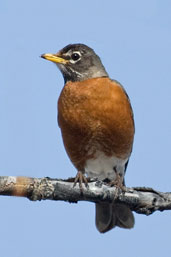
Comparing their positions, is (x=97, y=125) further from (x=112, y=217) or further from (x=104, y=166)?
(x=112, y=217)

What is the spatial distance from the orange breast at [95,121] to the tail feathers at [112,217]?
31.2 inches

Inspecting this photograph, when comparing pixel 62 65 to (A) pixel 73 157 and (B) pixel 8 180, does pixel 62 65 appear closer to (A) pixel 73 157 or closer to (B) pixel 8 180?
(A) pixel 73 157

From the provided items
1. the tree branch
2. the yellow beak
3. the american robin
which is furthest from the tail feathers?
the yellow beak

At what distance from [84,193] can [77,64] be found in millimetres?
3321

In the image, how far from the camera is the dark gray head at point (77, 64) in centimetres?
764

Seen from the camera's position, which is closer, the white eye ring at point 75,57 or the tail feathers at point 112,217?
the tail feathers at point 112,217

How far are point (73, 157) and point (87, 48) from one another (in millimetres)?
1903

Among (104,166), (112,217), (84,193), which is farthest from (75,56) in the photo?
(84,193)

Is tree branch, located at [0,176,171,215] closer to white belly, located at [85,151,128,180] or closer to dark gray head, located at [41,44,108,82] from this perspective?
A: white belly, located at [85,151,128,180]

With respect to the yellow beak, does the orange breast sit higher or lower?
lower

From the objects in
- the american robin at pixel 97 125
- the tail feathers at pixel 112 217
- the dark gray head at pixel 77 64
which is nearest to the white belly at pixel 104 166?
the american robin at pixel 97 125

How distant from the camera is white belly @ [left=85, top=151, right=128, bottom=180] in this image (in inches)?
283

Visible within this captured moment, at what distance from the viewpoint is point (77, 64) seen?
7789mm

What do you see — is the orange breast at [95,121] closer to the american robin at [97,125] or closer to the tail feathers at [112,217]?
the american robin at [97,125]
